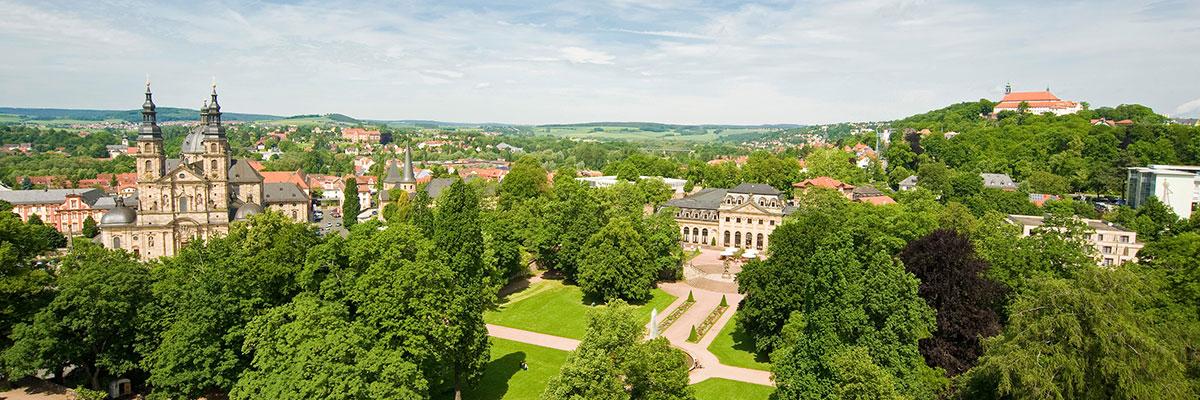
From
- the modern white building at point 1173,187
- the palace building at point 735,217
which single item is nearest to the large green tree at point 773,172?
the palace building at point 735,217

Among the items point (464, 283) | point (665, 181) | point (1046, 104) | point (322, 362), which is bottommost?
point (322, 362)

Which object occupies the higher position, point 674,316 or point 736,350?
point 674,316

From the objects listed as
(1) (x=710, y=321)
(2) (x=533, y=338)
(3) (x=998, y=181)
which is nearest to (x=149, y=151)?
(2) (x=533, y=338)

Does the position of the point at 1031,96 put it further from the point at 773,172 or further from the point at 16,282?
the point at 16,282

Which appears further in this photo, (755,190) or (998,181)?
(998,181)

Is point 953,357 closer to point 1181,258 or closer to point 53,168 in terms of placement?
point 1181,258

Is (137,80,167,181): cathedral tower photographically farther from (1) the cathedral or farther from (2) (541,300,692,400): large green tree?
(2) (541,300,692,400): large green tree

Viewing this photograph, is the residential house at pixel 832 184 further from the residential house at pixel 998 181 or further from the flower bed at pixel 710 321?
the flower bed at pixel 710 321

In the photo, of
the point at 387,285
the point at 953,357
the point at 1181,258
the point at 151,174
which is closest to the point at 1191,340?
the point at 953,357
